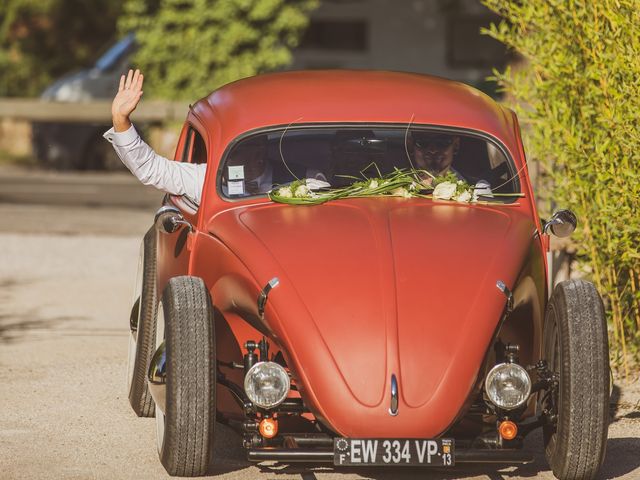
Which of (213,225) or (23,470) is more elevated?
(213,225)

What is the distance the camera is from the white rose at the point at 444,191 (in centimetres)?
667

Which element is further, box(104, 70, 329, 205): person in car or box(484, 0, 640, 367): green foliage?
box(484, 0, 640, 367): green foliage

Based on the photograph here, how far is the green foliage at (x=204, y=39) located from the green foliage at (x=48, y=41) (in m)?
4.88

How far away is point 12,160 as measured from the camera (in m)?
23.6

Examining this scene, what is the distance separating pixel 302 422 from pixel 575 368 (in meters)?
1.17

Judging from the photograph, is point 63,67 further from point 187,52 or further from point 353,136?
point 353,136

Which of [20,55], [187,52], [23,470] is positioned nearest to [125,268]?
[23,470]

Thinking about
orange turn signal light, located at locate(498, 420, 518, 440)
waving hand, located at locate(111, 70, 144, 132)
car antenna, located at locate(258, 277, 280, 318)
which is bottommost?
orange turn signal light, located at locate(498, 420, 518, 440)

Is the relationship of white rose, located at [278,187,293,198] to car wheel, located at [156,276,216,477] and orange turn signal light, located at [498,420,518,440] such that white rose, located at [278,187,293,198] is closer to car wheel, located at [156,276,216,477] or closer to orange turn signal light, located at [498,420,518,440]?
car wheel, located at [156,276,216,477]

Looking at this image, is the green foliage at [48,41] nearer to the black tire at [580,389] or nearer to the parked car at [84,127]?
the parked car at [84,127]

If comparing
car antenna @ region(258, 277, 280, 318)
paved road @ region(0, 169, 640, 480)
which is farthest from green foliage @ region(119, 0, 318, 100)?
car antenna @ region(258, 277, 280, 318)

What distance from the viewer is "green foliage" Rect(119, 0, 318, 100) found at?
20844 mm

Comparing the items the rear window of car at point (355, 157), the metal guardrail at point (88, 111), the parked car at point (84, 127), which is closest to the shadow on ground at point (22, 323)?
the rear window of car at point (355, 157)

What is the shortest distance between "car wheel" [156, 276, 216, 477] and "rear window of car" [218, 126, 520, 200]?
1107 mm
